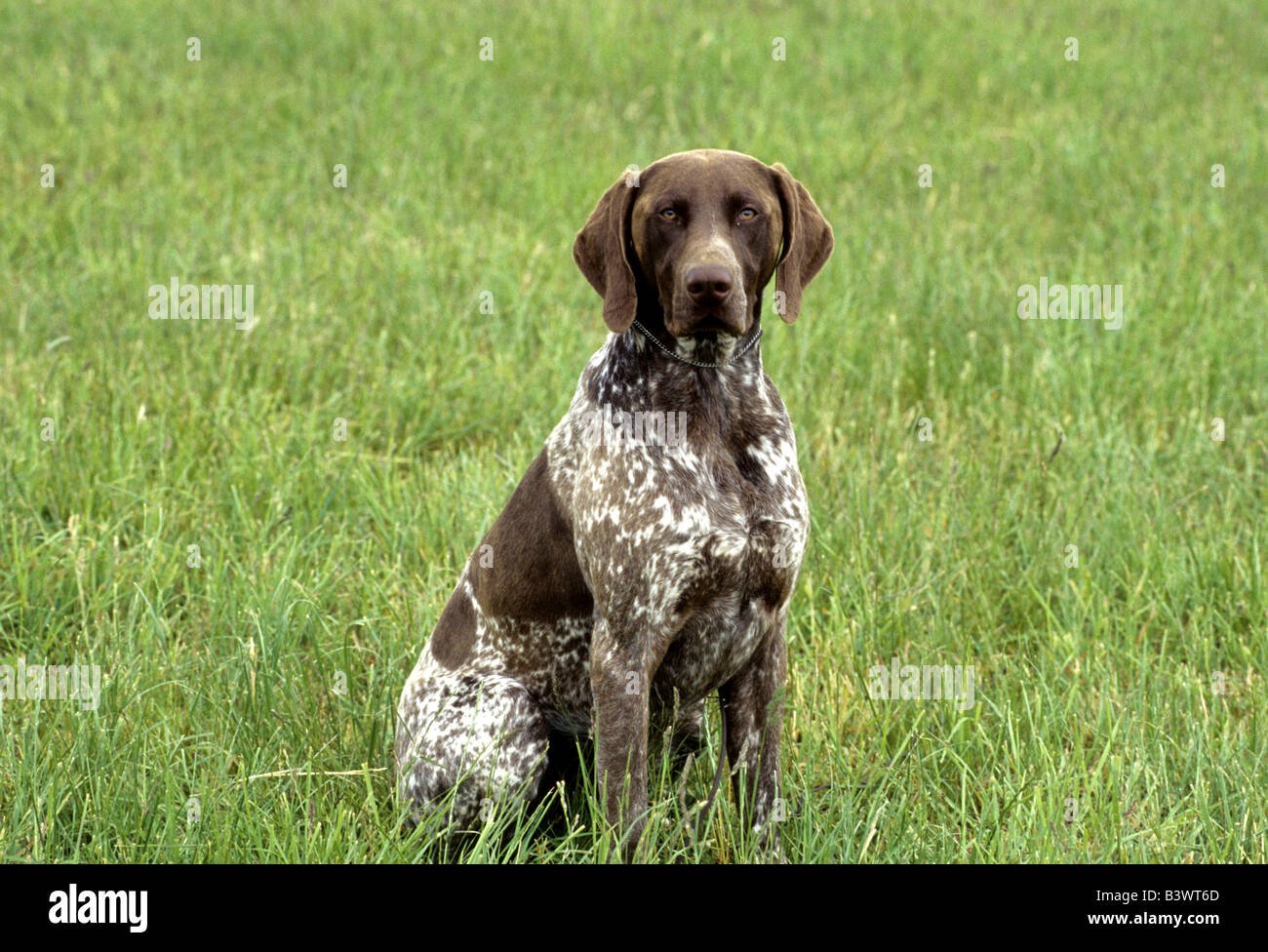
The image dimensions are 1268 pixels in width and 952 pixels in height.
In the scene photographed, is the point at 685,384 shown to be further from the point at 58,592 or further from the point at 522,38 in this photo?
the point at 522,38

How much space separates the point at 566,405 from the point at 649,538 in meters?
2.50

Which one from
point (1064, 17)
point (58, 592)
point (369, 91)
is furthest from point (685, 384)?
point (1064, 17)

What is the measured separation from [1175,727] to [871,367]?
2.34 m

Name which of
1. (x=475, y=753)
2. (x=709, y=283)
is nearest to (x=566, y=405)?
(x=475, y=753)

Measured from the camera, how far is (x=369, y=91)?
8.71m

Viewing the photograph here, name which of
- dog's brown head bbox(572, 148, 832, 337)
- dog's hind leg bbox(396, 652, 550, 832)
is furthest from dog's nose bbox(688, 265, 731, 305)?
dog's hind leg bbox(396, 652, 550, 832)

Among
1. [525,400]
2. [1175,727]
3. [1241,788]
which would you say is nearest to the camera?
[1241,788]

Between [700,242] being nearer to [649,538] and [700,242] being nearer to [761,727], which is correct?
[649,538]

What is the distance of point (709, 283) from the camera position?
269 cm

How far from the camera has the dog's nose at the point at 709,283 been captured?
2.68m

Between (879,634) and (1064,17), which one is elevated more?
(1064,17)

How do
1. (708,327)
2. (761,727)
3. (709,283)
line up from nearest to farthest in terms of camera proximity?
(709,283) < (708,327) < (761,727)

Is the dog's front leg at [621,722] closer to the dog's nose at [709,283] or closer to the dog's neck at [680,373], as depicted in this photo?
the dog's neck at [680,373]

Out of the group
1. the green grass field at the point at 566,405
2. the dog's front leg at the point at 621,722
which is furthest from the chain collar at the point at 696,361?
the green grass field at the point at 566,405
